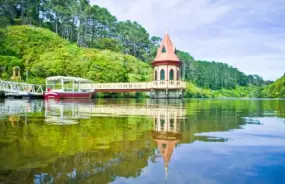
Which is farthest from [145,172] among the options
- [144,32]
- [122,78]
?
[144,32]

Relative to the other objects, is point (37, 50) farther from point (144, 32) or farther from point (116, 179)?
point (116, 179)

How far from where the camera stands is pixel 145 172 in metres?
3.35

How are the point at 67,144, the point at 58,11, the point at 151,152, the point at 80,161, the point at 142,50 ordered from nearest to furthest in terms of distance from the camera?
the point at 80,161, the point at 151,152, the point at 67,144, the point at 58,11, the point at 142,50

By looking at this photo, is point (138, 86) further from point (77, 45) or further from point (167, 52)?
point (77, 45)

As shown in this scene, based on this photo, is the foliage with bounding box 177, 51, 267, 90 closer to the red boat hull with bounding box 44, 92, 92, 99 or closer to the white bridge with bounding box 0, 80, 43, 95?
the red boat hull with bounding box 44, 92, 92, 99

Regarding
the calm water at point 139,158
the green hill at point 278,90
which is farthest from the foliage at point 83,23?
the calm water at point 139,158

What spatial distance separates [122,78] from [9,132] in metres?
37.8

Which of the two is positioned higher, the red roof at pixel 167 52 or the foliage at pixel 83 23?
the foliage at pixel 83 23

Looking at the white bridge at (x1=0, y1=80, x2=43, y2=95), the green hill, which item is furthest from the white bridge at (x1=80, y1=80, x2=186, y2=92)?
the green hill

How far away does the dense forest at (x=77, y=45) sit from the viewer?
130 feet

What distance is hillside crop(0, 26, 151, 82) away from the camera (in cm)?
3809

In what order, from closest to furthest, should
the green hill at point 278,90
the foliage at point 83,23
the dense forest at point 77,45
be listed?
the dense forest at point 77,45
the foliage at point 83,23
the green hill at point 278,90

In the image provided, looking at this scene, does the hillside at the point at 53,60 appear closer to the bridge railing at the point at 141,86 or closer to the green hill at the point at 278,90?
the bridge railing at the point at 141,86

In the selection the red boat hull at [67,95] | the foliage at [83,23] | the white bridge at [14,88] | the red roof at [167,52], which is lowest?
the red boat hull at [67,95]
